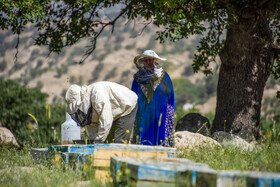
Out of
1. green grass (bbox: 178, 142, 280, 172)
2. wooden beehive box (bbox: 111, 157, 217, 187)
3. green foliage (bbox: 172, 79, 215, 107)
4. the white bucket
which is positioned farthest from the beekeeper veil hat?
green foliage (bbox: 172, 79, 215, 107)

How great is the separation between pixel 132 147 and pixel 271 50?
6657 mm

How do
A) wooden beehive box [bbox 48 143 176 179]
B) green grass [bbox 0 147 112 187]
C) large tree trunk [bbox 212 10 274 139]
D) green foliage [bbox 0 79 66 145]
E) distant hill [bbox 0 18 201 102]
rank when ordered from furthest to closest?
distant hill [bbox 0 18 201 102] → green foliage [bbox 0 79 66 145] → large tree trunk [bbox 212 10 274 139] → wooden beehive box [bbox 48 143 176 179] → green grass [bbox 0 147 112 187]

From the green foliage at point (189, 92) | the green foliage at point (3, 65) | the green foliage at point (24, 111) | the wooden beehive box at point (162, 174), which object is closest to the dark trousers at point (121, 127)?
the wooden beehive box at point (162, 174)

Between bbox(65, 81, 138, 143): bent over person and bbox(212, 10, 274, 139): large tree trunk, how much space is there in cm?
441

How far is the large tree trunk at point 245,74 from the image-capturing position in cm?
953

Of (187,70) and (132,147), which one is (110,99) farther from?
(187,70)

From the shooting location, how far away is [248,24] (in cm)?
965

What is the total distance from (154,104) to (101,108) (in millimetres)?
1762

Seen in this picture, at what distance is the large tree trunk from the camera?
953 cm

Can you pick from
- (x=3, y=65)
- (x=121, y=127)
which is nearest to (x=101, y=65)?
(x=3, y=65)

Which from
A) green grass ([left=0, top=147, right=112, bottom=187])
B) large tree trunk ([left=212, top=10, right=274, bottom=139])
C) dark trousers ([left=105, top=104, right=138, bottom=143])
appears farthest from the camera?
large tree trunk ([left=212, top=10, right=274, bottom=139])

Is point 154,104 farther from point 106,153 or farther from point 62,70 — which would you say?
point 62,70

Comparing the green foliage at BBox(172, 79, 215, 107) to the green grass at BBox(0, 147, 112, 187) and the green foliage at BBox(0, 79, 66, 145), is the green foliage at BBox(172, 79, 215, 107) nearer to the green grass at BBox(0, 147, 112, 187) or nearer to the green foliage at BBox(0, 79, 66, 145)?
the green foliage at BBox(0, 79, 66, 145)

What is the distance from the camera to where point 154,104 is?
686 centimetres
